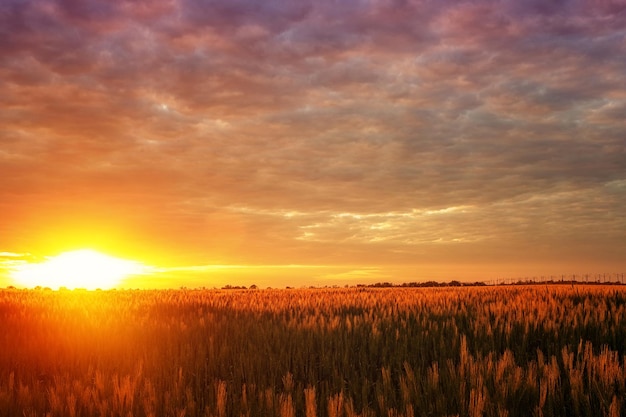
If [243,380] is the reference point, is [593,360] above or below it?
above

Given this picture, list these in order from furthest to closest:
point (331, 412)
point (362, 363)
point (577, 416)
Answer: point (362, 363), point (577, 416), point (331, 412)

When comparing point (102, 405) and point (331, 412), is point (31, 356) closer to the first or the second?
point (102, 405)

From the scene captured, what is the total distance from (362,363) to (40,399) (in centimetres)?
400

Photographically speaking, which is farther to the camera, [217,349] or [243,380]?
[217,349]

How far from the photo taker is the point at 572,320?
33.8ft

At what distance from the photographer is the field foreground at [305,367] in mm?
4789

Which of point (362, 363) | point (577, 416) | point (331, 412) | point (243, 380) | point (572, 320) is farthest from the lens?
point (572, 320)

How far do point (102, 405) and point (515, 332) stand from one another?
6716 mm

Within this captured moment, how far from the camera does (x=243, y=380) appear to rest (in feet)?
22.3

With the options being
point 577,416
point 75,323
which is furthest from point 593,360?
point 75,323

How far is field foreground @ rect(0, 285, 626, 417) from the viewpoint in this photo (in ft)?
15.7

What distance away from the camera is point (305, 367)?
7.34 metres

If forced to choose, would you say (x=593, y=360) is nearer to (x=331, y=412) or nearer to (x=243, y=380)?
(x=331, y=412)

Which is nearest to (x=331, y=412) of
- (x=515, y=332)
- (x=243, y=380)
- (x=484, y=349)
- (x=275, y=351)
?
(x=243, y=380)
